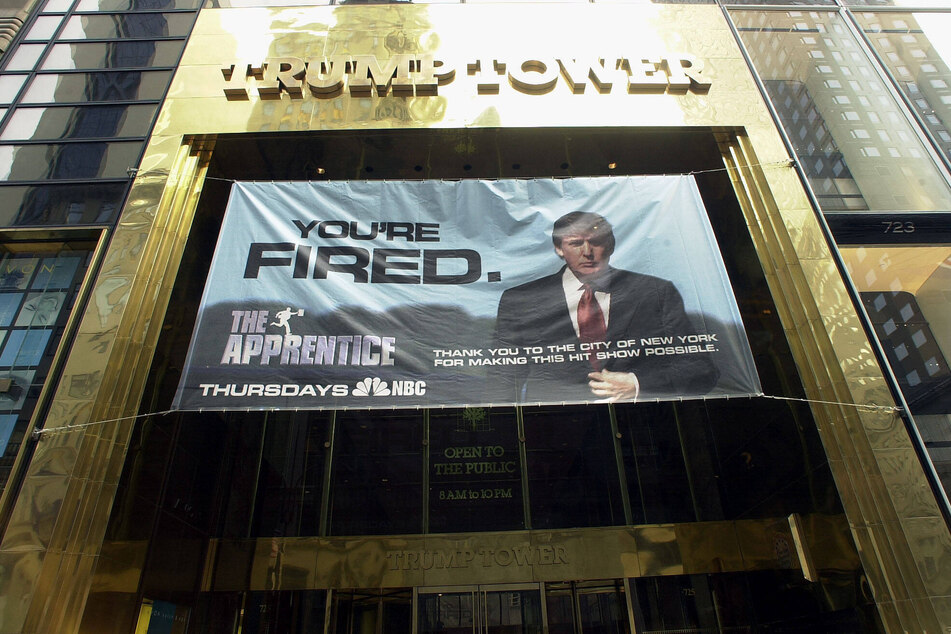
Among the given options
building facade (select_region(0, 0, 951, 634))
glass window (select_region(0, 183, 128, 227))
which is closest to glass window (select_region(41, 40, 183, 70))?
building facade (select_region(0, 0, 951, 634))

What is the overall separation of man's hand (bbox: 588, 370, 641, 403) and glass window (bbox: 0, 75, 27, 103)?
35.0ft

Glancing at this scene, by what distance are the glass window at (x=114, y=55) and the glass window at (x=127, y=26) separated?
24 cm

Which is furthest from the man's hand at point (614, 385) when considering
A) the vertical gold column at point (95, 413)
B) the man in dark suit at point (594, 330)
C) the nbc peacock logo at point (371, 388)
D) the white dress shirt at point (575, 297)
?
the vertical gold column at point (95, 413)

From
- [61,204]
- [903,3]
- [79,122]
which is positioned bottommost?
[61,204]

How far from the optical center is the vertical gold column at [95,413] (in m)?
6.10

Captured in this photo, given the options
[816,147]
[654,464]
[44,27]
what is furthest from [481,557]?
[44,27]

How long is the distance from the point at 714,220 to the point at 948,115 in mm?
4115

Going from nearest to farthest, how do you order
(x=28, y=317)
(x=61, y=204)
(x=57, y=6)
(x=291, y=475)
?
1. (x=28, y=317)
2. (x=61, y=204)
3. (x=291, y=475)
4. (x=57, y=6)

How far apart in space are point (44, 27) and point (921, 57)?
16202mm

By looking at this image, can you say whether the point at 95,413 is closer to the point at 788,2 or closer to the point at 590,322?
the point at 590,322

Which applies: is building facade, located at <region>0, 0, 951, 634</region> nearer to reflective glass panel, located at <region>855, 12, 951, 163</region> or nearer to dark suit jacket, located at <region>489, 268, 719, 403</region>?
reflective glass panel, located at <region>855, 12, 951, 163</region>

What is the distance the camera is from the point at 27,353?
7809 millimetres

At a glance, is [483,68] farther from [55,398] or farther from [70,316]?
[55,398]

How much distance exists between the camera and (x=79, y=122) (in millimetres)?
9445
